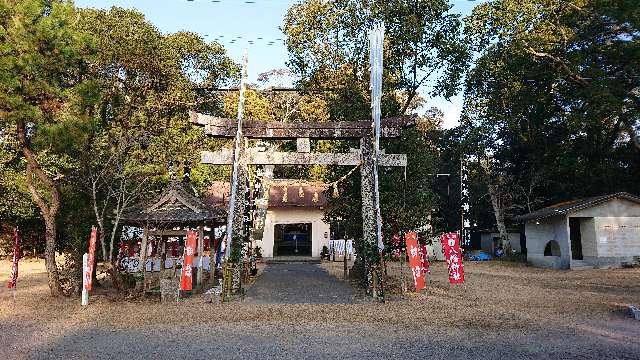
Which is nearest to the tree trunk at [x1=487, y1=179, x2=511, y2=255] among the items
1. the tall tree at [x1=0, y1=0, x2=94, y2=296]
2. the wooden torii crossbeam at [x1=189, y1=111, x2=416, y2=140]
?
the wooden torii crossbeam at [x1=189, y1=111, x2=416, y2=140]

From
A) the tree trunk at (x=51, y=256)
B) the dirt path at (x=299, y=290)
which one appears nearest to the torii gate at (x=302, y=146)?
the dirt path at (x=299, y=290)

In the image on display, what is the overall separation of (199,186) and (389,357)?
19.6m

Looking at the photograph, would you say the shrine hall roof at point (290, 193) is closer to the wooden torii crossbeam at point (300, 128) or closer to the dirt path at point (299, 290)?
the dirt path at point (299, 290)

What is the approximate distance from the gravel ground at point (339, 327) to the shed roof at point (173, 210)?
2618 millimetres

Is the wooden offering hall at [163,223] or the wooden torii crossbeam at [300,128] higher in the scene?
the wooden torii crossbeam at [300,128]

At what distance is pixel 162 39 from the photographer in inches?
944

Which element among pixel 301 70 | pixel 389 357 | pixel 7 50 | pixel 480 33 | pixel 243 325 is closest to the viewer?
pixel 389 357

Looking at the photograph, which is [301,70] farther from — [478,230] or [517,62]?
[478,230]

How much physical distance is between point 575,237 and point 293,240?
17958 millimetres

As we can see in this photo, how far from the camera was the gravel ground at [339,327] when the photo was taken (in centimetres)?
711

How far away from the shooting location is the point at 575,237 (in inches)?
976

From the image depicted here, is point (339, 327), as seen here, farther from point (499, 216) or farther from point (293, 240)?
point (499, 216)

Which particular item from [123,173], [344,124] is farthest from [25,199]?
[344,124]

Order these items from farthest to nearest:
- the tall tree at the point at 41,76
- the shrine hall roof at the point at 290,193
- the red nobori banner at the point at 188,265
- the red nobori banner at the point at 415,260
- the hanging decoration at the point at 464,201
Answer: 1. the hanging decoration at the point at 464,201
2. the shrine hall roof at the point at 290,193
3. the red nobori banner at the point at 415,260
4. the red nobori banner at the point at 188,265
5. the tall tree at the point at 41,76
